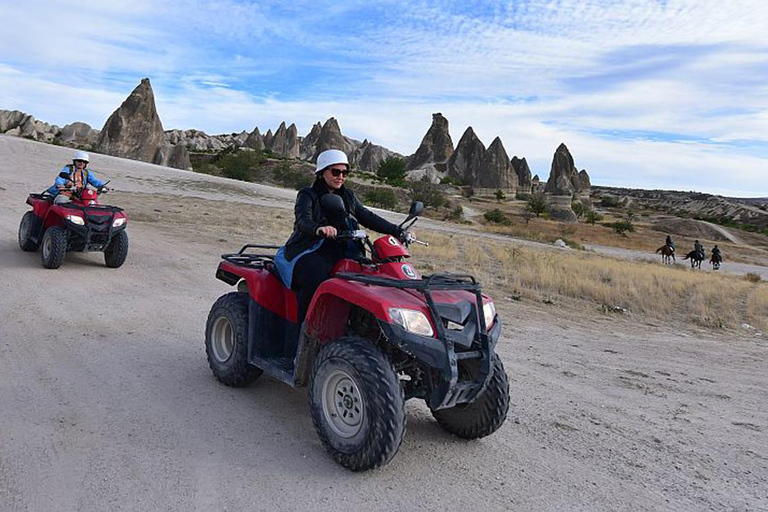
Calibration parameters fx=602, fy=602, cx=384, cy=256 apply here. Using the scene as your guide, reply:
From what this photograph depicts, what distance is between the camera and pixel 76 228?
10000 millimetres

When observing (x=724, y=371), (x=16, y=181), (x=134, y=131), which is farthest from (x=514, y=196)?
(x=724, y=371)

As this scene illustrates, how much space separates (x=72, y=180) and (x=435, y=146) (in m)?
112

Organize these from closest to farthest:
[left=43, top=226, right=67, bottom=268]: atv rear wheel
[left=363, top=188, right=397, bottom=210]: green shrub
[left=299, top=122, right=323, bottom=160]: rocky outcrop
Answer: [left=43, top=226, right=67, bottom=268]: atv rear wheel → [left=363, top=188, right=397, bottom=210]: green shrub → [left=299, top=122, right=323, bottom=160]: rocky outcrop

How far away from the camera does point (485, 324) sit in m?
4.07

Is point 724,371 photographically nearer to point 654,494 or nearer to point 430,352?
point 654,494

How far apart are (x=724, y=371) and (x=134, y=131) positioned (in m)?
62.1

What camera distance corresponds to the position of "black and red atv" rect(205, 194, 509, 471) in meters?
3.71

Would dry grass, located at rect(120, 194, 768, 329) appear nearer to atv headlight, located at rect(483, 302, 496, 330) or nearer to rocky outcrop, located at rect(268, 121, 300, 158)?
atv headlight, located at rect(483, 302, 496, 330)

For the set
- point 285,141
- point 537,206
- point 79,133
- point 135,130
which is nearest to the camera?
point 135,130

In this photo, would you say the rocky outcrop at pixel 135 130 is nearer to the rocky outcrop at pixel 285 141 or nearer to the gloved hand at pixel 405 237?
the rocky outcrop at pixel 285 141

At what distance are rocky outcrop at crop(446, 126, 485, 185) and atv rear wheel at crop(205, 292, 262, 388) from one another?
338 feet

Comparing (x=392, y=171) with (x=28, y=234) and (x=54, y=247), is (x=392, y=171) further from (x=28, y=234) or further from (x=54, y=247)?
(x=54, y=247)

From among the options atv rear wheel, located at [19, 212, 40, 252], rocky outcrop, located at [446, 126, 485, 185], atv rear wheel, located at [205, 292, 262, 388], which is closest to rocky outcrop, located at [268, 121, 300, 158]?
rocky outcrop, located at [446, 126, 485, 185]

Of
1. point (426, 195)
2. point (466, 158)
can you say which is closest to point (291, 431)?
point (426, 195)
